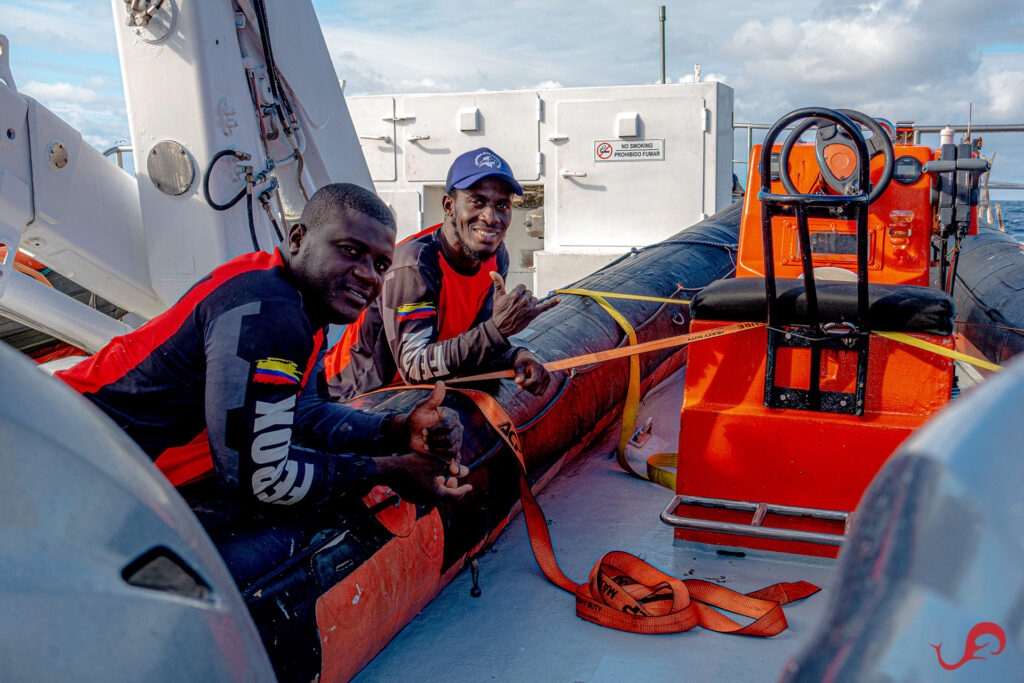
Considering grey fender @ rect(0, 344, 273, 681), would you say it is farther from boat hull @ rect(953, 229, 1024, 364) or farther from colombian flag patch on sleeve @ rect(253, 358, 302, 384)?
boat hull @ rect(953, 229, 1024, 364)

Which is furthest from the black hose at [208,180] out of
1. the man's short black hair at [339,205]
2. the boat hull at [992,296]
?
the boat hull at [992,296]

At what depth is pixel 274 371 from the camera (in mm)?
1705

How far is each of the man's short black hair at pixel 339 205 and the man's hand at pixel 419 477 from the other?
620 mm

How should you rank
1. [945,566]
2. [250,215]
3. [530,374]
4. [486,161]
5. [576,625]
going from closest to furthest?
[945,566] < [576,625] < [530,374] < [486,161] < [250,215]

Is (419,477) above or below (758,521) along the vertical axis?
above

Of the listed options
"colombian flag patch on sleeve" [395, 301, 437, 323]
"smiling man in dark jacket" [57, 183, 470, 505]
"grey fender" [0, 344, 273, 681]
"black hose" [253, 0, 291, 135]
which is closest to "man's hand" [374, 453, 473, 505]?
"smiling man in dark jacket" [57, 183, 470, 505]

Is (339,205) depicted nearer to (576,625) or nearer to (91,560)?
(91,560)

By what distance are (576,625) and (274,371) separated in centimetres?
130

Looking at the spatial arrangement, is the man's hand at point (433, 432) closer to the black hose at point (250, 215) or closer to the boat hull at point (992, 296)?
the black hose at point (250, 215)

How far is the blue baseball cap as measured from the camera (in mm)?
2920

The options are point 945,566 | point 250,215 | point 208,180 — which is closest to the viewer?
point 945,566

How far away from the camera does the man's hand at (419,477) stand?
2045 millimetres

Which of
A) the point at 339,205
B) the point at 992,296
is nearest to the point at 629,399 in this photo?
the point at 339,205

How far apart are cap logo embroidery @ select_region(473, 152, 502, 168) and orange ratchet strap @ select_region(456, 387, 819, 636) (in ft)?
3.08
